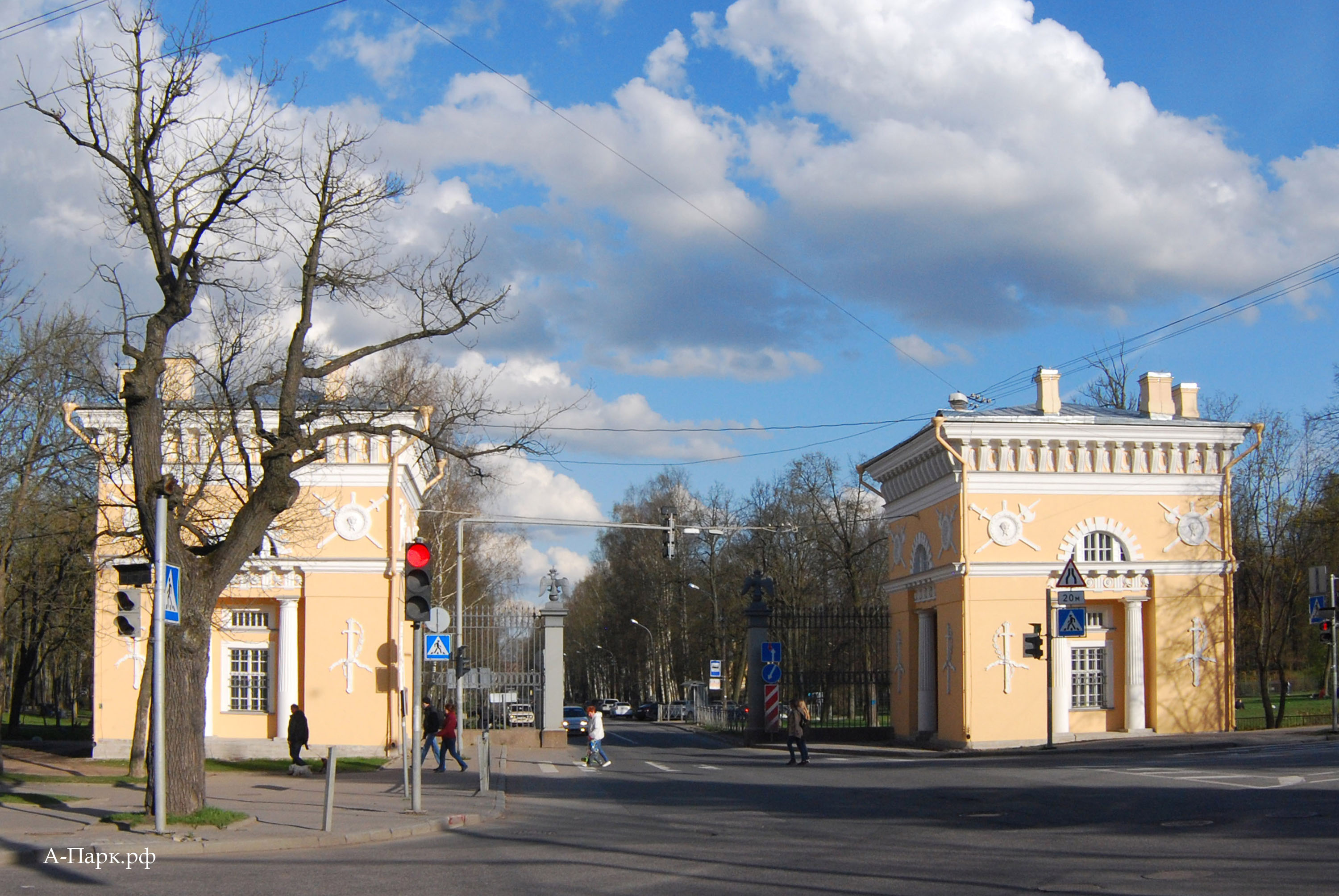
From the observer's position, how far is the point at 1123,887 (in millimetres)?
10125

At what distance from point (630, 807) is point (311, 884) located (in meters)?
8.24

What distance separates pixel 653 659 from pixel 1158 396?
5107cm

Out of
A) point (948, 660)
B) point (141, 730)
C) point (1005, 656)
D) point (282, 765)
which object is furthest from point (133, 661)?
point (1005, 656)

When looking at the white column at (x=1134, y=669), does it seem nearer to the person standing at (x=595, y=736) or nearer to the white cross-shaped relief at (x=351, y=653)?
the person standing at (x=595, y=736)

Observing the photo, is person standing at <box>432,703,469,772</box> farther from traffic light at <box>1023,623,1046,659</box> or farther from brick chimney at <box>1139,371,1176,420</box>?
brick chimney at <box>1139,371,1176,420</box>

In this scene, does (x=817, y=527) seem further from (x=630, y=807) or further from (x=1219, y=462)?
(x=630, y=807)

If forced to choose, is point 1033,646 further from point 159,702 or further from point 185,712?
point 159,702

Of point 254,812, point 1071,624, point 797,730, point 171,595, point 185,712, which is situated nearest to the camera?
point 171,595

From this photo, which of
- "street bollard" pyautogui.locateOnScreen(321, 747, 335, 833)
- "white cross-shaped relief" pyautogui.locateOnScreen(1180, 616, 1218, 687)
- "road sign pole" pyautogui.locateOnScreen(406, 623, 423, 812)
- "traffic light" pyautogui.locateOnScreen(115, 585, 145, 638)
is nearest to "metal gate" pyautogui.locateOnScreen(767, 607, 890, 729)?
"white cross-shaped relief" pyautogui.locateOnScreen(1180, 616, 1218, 687)

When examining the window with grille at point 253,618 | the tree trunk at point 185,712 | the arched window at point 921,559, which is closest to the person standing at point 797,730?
the arched window at point 921,559

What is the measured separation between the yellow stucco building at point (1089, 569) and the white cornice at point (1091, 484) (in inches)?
1.5

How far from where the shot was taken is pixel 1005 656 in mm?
32875

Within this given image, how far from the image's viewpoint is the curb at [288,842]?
42.2 feet

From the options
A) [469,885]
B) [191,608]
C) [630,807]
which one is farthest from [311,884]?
[630,807]
